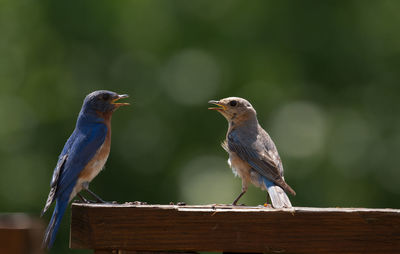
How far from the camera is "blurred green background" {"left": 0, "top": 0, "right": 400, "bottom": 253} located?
41.1 feet

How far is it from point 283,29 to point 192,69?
2.26 metres

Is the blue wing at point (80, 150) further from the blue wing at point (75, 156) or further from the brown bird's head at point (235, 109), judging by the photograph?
the brown bird's head at point (235, 109)

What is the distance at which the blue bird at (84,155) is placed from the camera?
5539mm

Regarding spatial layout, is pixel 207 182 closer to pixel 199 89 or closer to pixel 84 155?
pixel 199 89

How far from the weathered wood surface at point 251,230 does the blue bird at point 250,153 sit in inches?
62.9

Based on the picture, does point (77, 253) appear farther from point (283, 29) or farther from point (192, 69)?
point (283, 29)

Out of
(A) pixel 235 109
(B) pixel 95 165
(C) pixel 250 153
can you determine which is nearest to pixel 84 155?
(B) pixel 95 165

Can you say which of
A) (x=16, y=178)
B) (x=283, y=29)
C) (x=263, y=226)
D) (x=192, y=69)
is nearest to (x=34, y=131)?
(x=16, y=178)

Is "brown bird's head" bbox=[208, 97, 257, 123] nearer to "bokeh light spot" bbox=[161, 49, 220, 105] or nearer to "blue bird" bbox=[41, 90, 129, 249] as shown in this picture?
"blue bird" bbox=[41, 90, 129, 249]

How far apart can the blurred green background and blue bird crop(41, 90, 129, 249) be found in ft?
18.3

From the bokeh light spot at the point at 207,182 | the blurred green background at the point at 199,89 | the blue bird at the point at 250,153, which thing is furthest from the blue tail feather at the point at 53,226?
the blurred green background at the point at 199,89

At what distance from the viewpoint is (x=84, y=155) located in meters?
5.90

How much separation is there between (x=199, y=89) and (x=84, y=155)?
755 cm

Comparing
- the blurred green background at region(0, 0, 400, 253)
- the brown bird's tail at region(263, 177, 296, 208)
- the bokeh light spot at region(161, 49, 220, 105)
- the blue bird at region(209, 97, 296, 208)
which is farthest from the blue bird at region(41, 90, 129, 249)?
the bokeh light spot at region(161, 49, 220, 105)
